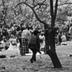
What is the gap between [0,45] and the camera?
105ft

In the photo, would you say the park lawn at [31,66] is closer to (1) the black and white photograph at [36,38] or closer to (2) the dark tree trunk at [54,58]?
(1) the black and white photograph at [36,38]

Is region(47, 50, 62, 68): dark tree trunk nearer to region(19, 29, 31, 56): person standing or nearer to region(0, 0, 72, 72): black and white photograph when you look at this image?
region(0, 0, 72, 72): black and white photograph

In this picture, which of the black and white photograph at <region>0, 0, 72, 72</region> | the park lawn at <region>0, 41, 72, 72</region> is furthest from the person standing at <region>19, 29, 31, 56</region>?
the park lawn at <region>0, 41, 72, 72</region>

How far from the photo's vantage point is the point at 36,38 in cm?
1330

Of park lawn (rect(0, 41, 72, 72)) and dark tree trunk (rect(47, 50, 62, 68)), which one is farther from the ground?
dark tree trunk (rect(47, 50, 62, 68))

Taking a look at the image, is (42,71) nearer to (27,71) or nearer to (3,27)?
(27,71)

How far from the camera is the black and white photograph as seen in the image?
11312 mm

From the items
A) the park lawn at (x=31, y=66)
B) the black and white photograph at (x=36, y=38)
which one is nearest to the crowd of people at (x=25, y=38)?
the black and white photograph at (x=36, y=38)

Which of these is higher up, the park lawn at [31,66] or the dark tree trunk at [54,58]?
the dark tree trunk at [54,58]

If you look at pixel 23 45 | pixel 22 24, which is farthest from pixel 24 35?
pixel 22 24

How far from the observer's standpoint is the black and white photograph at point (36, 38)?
11.3 meters

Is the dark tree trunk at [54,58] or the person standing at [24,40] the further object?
the person standing at [24,40]

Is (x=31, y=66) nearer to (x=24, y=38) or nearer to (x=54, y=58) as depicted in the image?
(x=54, y=58)

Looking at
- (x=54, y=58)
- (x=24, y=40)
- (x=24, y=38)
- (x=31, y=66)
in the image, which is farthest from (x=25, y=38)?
(x=54, y=58)
